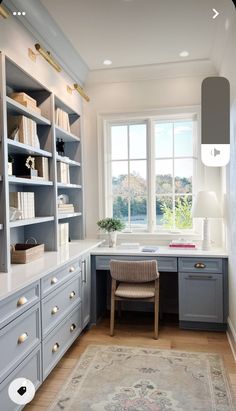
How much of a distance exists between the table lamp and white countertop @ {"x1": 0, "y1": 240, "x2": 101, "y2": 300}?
3.75 feet

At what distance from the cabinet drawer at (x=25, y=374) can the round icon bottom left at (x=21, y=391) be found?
0.07 ft

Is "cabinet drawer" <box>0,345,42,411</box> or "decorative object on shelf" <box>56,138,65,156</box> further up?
"decorative object on shelf" <box>56,138,65,156</box>

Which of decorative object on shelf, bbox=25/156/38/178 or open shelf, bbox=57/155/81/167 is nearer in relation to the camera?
decorative object on shelf, bbox=25/156/38/178

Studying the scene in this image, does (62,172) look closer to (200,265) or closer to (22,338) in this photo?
(200,265)

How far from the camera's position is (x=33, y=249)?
258 centimetres

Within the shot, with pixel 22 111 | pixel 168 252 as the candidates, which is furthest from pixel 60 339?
pixel 22 111

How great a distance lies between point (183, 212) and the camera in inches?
148

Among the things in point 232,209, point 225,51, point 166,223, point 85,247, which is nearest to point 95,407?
point 85,247

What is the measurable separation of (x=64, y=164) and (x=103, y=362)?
1947 millimetres

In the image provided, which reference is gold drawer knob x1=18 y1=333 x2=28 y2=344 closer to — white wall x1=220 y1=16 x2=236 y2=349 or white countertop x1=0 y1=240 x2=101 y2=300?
white countertop x1=0 y1=240 x2=101 y2=300

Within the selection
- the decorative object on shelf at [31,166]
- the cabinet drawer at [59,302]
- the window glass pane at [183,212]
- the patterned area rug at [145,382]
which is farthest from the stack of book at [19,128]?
the window glass pane at [183,212]

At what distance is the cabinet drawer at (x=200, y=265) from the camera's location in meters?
3.11

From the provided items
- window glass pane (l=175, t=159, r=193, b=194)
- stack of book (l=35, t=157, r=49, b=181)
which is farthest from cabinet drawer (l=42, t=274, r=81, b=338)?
window glass pane (l=175, t=159, r=193, b=194)

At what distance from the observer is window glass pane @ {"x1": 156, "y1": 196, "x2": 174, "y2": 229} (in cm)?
381
